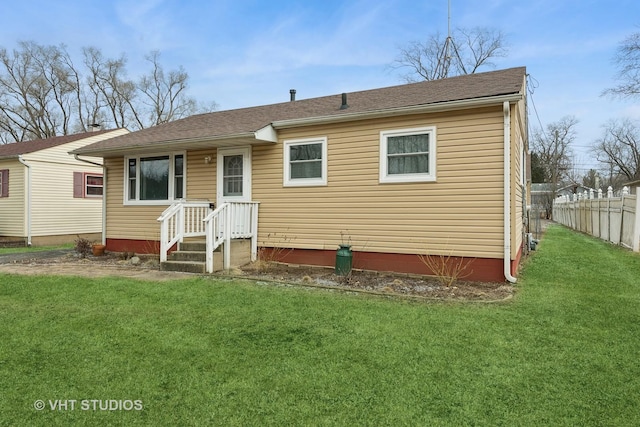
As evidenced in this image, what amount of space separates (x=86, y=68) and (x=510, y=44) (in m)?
35.3

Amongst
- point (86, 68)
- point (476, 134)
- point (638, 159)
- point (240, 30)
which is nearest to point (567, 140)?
point (638, 159)

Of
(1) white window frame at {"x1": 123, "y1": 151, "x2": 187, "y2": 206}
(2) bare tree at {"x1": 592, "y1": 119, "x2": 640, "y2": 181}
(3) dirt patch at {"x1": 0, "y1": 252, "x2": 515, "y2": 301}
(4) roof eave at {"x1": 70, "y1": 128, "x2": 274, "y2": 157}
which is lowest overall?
(3) dirt patch at {"x1": 0, "y1": 252, "x2": 515, "y2": 301}

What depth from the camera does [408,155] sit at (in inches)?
284

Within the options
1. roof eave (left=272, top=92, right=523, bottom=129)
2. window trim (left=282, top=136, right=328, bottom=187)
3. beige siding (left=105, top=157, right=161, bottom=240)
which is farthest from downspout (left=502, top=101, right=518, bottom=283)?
beige siding (left=105, top=157, right=161, bottom=240)

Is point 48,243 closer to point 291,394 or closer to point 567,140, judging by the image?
point 291,394

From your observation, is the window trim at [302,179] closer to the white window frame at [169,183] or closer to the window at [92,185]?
Result: the white window frame at [169,183]

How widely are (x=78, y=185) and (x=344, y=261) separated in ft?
42.5

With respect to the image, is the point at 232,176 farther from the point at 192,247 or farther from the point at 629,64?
the point at 629,64

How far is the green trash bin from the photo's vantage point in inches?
284

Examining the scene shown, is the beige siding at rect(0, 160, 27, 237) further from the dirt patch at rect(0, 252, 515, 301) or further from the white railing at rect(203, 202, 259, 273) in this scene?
the white railing at rect(203, 202, 259, 273)

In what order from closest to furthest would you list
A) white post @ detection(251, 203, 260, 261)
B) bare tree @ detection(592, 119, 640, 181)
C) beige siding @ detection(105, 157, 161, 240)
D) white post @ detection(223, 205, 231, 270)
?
white post @ detection(223, 205, 231, 270) < white post @ detection(251, 203, 260, 261) < beige siding @ detection(105, 157, 161, 240) < bare tree @ detection(592, 119, 640, 181)

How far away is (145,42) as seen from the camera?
35750 mm

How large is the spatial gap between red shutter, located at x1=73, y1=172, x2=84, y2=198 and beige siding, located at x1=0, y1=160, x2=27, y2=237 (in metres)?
1.66

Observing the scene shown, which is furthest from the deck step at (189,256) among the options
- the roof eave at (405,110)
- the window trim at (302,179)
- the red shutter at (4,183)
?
the red shutter at (4,183)
